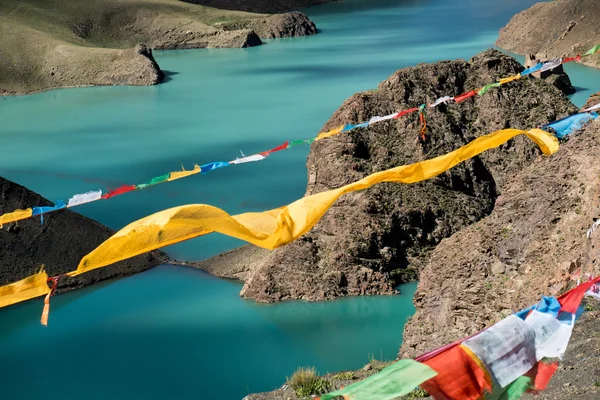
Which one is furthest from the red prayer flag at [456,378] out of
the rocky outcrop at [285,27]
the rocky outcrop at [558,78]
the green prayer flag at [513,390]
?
the rocky outcrop at [285,27]

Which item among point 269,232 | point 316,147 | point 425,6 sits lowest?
point 425,6

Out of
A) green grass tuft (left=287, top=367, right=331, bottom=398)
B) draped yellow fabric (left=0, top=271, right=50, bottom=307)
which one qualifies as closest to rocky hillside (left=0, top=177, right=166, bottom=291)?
green grass tuft (left=287, top=367, right=331, bottom=398)

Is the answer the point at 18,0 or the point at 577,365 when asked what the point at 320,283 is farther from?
the point at 18,0

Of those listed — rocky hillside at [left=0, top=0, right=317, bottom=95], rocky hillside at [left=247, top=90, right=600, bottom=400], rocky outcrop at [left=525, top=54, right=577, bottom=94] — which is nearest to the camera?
rocky hillside at [left=247, top=90, right=600, bottom=400]

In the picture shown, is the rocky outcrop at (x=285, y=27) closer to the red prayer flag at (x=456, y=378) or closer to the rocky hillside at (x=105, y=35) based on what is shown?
the rocky hillside at (x=105, y=35)

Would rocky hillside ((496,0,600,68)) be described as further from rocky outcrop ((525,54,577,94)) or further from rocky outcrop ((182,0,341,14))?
rocky outcrop ((182,0,341,14))

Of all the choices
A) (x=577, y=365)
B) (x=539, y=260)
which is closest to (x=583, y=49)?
(x=539, y=260)

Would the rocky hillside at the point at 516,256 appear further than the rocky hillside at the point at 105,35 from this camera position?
No
